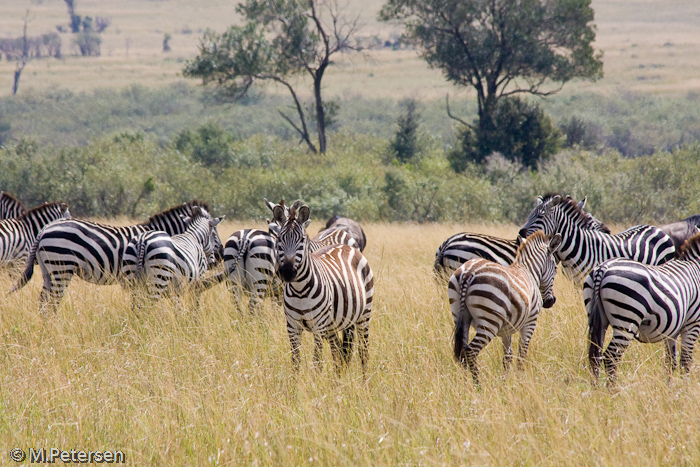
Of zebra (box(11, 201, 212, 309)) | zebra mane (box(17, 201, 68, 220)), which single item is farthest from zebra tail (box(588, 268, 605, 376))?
zebra mane (box(17, 201, 68, 220))

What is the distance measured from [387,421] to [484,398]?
2.42 ft

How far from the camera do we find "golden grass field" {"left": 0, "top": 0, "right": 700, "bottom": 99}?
210ft

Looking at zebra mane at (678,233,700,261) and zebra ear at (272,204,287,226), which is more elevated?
zebra ear at (272,204,287,226)

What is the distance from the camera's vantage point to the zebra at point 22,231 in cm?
893

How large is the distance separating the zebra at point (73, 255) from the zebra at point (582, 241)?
4812 millimetres

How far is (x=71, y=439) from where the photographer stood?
4141mm

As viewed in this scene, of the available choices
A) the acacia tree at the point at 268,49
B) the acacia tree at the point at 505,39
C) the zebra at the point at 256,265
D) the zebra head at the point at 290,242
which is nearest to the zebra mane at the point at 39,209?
the zebra at the point at 256,265

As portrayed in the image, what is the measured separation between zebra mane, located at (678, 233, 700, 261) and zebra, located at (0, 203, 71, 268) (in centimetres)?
763

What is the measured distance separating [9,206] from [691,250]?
10453 mm

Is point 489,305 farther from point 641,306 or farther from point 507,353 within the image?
point 641,306

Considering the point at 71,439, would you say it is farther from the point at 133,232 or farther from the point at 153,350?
the point at 133,232

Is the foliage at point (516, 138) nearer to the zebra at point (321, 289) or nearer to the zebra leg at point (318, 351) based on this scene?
the zebra at point (321, 289)

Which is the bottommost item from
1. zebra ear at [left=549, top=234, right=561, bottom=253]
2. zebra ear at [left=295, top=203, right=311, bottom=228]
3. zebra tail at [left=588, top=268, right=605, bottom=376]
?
zebra tail at [left=588, top=268, right=605, bottom=376]

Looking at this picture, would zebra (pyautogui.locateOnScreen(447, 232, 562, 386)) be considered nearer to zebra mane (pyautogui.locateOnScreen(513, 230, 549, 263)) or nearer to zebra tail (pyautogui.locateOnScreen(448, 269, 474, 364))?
zebra tail (pyautogui.locateOnScreen(448, 269, 474, 364))
